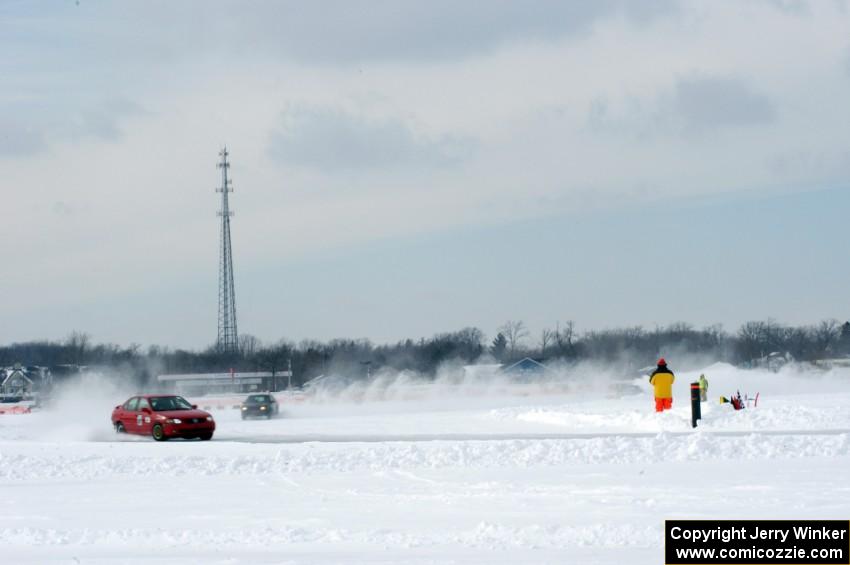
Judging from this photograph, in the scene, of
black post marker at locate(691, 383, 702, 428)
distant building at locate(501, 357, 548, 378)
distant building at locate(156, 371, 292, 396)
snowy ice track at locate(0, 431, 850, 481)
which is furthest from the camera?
distant building at locate(501, 357, 548, 378)

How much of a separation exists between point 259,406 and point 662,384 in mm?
21760

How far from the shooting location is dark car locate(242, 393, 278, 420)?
44156 millimetres

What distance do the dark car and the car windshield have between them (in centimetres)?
1518

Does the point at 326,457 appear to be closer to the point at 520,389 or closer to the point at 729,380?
the point at 520,389

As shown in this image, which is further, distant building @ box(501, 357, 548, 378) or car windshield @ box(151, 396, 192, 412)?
distant building @ box(501, 357, 548, 378)

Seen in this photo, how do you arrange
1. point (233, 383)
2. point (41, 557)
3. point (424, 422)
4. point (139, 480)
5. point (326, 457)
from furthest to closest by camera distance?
point (233, 383), point (424, 422), point (326, 457), point (139, 480), point (41, 557)

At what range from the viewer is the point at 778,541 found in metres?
10.2

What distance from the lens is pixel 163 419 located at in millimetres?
27500

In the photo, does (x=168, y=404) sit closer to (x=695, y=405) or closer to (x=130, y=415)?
(x=130, y=415)

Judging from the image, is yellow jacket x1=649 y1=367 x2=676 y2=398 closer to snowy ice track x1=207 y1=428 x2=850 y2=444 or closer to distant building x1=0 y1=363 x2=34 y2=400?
snowy ice track x1=207 y1=428 x2=850 y2=444

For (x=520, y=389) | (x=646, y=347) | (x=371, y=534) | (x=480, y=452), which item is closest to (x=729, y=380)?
(x=520, y=389)

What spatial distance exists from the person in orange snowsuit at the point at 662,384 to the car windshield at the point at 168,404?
12.6 m

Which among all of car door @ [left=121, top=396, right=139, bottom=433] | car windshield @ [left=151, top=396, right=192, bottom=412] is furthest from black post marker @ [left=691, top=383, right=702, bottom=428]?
car door @ [left=121, top=396, right=139, bottom=433]

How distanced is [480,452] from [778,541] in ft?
29.4
